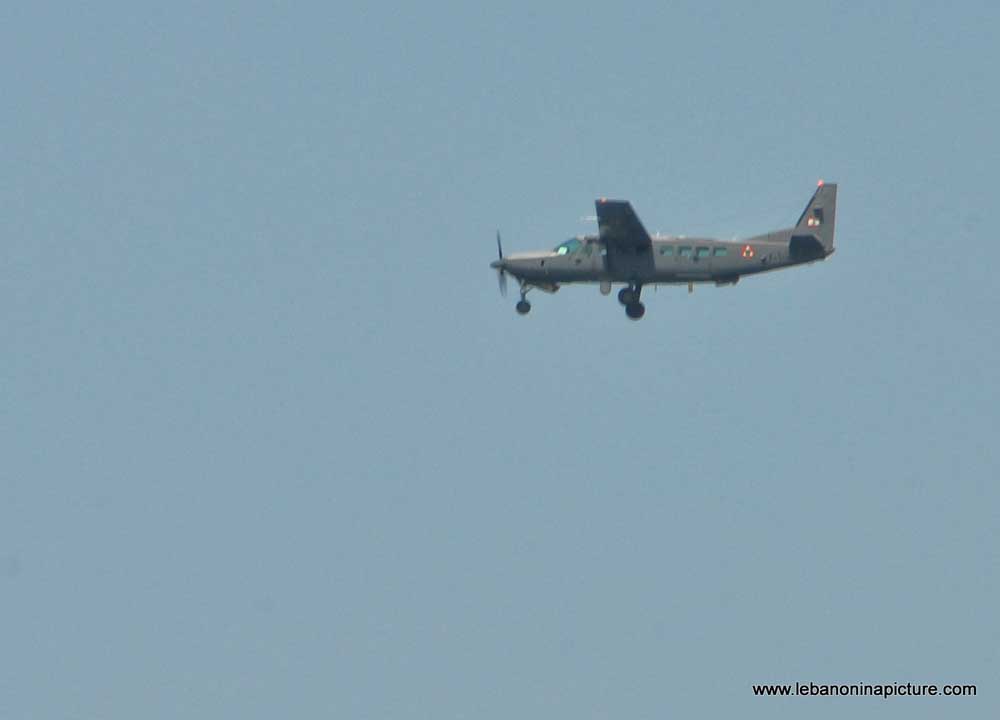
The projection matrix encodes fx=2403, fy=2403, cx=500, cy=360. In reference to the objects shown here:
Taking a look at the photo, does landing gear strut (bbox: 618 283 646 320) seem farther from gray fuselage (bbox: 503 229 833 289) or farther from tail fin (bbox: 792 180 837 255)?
tail fin (bbox: 792 180 837 255)

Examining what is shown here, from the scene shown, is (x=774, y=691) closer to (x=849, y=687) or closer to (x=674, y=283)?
(x=849, y=687)

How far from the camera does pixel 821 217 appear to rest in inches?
3150

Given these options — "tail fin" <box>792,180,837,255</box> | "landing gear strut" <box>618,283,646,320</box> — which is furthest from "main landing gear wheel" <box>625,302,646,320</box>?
"tail fin" <box>792,180,837,255</box>

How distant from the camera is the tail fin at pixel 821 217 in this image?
79.4 m

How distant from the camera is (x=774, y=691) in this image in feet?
195

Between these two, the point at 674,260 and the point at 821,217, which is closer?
the point at 674,260

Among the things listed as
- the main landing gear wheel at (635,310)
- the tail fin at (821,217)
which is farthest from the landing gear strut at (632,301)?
the tail fin at (821,217)

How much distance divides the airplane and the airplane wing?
32mm

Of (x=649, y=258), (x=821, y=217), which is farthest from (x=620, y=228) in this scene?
(x=821, y=217)

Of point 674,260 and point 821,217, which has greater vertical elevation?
point 821,217

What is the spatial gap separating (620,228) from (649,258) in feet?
5.00

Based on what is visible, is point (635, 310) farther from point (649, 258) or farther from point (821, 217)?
point (821, 217)

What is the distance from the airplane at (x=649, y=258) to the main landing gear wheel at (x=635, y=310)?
32 cm

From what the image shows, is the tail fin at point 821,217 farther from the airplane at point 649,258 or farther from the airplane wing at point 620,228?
the airplane wing at point 620,228
